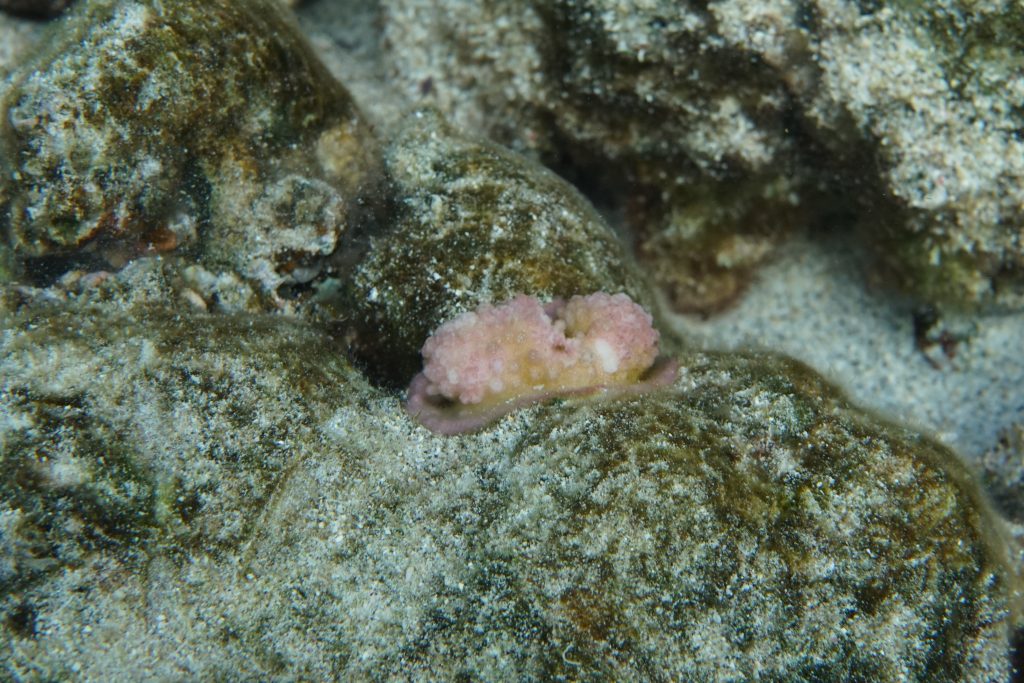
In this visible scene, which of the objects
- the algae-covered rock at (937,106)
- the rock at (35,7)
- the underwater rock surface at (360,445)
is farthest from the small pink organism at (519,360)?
the rock at (35,7)

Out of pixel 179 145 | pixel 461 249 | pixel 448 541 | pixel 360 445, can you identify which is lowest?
pixel 448 541

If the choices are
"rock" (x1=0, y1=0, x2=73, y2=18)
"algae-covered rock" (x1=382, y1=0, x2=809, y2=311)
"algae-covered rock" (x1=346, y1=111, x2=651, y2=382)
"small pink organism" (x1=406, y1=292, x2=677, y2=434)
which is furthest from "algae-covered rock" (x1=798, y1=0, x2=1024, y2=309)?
"rock" (x1=0, y1=0, x2=73, y2=18)

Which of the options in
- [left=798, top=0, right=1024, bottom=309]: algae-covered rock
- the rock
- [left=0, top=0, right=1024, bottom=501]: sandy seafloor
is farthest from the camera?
[left=0, top=0, right=1024, bottom=501]: sandy seafloor

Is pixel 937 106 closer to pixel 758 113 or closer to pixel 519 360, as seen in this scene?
pixel 758 113

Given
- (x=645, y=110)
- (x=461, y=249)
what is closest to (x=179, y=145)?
(x=461, y=249)

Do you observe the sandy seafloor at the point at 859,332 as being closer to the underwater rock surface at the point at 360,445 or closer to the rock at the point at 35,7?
the rock at the point at 35,7

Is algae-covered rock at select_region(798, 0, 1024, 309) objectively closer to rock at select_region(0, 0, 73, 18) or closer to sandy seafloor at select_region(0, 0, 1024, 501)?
sandy seafloor at select_region(0, 0, 1024, 501)

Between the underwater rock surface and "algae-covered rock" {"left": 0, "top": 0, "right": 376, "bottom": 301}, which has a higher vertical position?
"algae-covered rock" {"left": 0, "top": 0, "right": 376, "bottom": 301}
